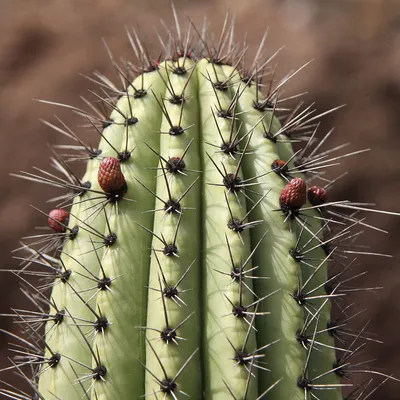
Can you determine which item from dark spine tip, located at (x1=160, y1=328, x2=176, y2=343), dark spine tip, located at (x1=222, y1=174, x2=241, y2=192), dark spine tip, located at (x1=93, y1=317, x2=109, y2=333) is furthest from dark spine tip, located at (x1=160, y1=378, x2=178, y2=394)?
dark spine tip, located at (x1=222, y1=174, x2=241, y2=192)

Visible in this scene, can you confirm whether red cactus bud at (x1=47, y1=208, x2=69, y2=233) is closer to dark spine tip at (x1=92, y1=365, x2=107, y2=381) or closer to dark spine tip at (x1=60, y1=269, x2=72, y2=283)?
dark spine tip at (x1=60, y1=269, x2=72, y2=283)

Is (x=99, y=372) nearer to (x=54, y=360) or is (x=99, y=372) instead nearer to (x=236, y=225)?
(x=54, y=360)

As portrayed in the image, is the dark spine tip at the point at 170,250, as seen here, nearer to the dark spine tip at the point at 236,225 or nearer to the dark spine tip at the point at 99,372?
the dark spine tip at the point at 236,225

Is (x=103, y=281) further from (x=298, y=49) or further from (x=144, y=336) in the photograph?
(x=298, y=49)

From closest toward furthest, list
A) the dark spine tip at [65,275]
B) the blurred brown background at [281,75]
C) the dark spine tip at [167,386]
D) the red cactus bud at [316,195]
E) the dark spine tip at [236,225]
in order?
the dark spine tip at [167,386] < the dark spine tip at [236,225] < the dark spine tip at [65,275] < the red cactus bud at [316,195] < the blurred brown background at [281,75]

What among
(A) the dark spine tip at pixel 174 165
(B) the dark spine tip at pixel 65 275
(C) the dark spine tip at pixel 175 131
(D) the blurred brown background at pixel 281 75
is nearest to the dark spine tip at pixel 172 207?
(A) the dark spine tip at pixel 174 165

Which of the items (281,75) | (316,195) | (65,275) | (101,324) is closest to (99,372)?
(101,324)

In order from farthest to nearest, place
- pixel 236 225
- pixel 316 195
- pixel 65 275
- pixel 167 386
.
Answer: pixel 316 195
pixel 65 275
pixel 236 225
pixel 167 386
